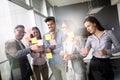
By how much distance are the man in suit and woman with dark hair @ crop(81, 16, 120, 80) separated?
0.48 meters

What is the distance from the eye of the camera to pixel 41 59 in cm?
197

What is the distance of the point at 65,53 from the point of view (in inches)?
76.1

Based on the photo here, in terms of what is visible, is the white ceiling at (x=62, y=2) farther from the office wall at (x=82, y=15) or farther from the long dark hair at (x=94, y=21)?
the long dark hair at (x=94, y=21)

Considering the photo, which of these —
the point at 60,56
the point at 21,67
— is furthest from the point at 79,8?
the point at 21,67

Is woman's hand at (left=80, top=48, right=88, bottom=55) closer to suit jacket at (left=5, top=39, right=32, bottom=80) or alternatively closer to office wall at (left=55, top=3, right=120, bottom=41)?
office wall at (left=55, top=3, right=120, bottom=41)

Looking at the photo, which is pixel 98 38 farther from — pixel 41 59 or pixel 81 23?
pixel 41 59

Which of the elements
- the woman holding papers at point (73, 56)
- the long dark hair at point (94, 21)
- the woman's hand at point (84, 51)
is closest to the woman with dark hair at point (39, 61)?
the woman holding papers at point (73, 56)

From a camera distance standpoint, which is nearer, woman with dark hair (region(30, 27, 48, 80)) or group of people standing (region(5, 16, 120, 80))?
group of people standing (region(5, 16, 120, 80))

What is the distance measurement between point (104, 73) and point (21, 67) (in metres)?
0.67

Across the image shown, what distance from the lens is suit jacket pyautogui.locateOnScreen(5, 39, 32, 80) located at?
197cm

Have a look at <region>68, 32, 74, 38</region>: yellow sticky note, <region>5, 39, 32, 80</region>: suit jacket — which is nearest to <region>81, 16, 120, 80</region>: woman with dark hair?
<region>68, 32, 74, 38</region>: yellow sticky note

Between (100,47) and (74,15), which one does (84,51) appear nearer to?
(100,47)

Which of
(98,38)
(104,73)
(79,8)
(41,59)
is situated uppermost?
(79,8)

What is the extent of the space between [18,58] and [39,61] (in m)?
0.17
